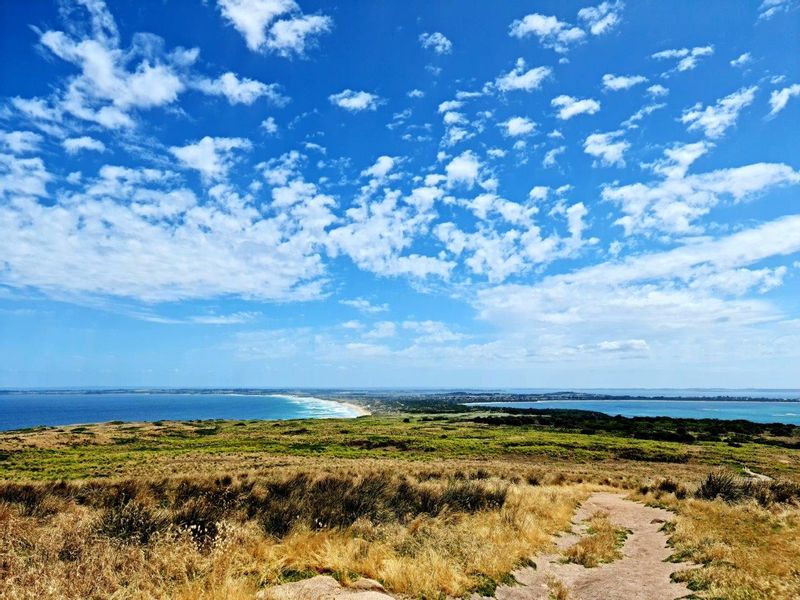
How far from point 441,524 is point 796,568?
9.31 m

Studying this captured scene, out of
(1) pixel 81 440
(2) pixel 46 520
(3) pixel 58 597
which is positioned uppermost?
(3) pixel 58 597

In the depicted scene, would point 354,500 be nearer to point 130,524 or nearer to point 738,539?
point 130,524

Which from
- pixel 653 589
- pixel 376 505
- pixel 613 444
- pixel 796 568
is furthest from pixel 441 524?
pixel 613 444

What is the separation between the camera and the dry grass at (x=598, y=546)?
12.9 meters

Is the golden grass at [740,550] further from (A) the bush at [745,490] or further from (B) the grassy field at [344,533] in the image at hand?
(A) the bush at [745,490]

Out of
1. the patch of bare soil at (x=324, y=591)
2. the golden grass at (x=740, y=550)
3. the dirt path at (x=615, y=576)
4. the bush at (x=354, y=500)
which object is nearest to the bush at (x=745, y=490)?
the golden grass at (x=740, y=550)

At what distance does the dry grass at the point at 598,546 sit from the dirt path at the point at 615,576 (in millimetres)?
222

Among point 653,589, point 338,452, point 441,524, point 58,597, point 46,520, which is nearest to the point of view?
point 58,597

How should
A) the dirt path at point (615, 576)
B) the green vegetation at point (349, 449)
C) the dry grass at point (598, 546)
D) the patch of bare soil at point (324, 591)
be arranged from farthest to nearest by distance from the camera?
1. the green vegetation at point (349, 449)
2. the dry grass at point (598, 546)
3. the dirt path at point (615, 576)
4. the patch of bare soil at point (324, 591)

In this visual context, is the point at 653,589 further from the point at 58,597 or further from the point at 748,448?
the point at 748,448

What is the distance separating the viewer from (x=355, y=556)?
1102 centimetres

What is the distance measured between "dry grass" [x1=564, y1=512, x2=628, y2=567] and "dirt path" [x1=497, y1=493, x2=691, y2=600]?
0.73 feet

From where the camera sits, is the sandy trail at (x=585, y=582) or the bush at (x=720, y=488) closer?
the sandy trail at (x=585, y=582)

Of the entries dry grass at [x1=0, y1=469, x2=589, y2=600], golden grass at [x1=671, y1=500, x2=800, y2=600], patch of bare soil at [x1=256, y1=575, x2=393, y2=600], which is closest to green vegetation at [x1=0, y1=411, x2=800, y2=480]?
dry grass at [x1=0, y1=469, x2=589, y2=600]
